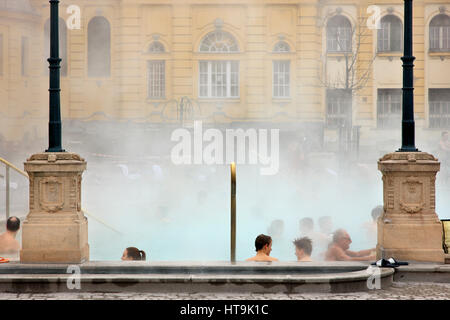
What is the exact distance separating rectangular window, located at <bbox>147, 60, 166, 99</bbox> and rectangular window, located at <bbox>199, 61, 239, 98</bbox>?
1.72m

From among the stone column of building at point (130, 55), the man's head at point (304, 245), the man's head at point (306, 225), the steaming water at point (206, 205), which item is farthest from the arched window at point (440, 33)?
the man's head at point (304, 245)

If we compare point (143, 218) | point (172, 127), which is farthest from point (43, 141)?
point (143, 218)

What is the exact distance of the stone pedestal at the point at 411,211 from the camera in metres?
8.59

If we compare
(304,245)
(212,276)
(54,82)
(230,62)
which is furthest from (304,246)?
(230,62)

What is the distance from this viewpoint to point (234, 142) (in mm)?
30875

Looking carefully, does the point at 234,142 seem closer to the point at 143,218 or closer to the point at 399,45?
the point at 399,45

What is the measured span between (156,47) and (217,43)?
281 centimetres

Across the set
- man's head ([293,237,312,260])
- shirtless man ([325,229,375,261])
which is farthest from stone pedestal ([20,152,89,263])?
shirtless man ([325,229,375,261])

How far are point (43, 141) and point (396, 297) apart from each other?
994 inches

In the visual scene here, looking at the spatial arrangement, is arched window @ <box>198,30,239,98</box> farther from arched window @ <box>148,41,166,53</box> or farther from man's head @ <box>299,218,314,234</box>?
man's head @ <box>299,218,314,234</box>

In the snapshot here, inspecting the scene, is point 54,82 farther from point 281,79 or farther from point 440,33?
point 440,33

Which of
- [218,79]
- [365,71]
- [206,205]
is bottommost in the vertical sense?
[206,205]

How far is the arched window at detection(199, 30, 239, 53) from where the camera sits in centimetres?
3241

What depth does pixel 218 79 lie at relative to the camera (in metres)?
32.4
